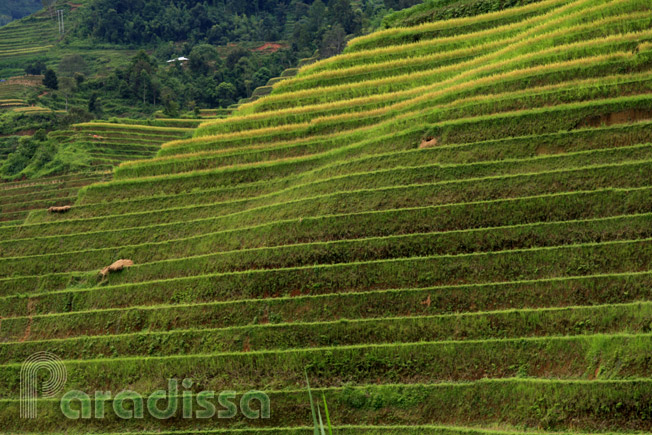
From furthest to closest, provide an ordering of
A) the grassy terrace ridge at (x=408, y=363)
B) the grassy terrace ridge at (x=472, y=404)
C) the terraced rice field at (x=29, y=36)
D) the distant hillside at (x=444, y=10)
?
the terraced rice field at (x=29, y=36), the distant hillside at (x=444, y=10), the grassy terrace ridge at (x=408, y=363), the grassy terrace ridge at (x=472, y=404)

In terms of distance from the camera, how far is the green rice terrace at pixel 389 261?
13.5 m

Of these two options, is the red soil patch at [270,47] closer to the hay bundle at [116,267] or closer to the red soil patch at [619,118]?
the hay bundle at [116,267]

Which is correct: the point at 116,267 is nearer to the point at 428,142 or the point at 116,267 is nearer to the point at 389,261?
the point at 389,261

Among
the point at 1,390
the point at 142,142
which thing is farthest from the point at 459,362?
the point at 142,142

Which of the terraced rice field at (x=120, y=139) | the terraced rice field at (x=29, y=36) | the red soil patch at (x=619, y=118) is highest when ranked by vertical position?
the red soil patch at (x=619, y=118)

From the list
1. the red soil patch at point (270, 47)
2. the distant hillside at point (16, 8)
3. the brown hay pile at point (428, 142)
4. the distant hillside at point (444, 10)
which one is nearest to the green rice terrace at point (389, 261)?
the brown hay pile at point (428, 142)

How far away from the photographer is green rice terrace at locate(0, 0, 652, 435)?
1347cm

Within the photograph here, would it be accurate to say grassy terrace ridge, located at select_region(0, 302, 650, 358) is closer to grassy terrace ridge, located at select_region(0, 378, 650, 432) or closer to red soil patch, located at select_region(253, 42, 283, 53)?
grassy terrace ridge, located at select_region(0, 378, 650, 432)

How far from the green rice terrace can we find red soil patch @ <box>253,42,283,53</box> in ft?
167

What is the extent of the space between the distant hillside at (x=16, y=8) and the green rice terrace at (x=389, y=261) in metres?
102

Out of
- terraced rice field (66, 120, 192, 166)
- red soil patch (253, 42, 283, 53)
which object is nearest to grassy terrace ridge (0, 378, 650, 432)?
terraced rice field (66, 120, 192, 166)

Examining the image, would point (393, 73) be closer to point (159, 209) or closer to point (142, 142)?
point (159, 209)

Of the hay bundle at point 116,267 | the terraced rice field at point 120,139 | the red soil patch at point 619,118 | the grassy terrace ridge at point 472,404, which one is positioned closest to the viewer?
the grassy terrace ridge at point 472,404

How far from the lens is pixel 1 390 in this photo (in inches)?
683
